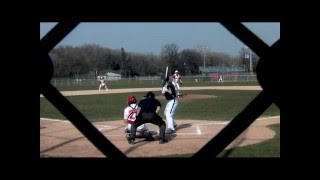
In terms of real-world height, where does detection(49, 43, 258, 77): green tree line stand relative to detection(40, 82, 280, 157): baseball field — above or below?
above

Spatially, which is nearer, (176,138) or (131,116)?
(131,116)

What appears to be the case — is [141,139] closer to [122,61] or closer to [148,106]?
[148,106]

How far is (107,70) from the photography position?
3625 inches

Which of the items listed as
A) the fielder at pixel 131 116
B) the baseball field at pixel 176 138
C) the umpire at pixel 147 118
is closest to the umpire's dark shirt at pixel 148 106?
the umpire at pixel 147 118

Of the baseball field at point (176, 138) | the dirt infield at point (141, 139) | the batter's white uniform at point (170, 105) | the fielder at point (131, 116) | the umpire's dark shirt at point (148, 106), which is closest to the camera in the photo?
the baseball field at point (176, 138)

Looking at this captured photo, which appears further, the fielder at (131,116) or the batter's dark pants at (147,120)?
the fielder at (131,116)

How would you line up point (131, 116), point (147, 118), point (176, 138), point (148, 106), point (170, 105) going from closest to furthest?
point (147, 118) → point (148, 106) → point (131, 116) → point (176, 138) → point (170, 105)

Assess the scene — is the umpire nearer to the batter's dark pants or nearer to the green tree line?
the batter's dark pants

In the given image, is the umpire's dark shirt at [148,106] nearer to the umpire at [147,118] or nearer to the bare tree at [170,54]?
the umpire at [147,118]

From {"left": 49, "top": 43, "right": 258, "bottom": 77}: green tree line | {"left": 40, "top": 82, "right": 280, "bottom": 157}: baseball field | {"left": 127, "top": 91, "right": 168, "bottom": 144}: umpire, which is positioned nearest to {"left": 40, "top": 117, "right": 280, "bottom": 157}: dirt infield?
{"left": 40, "top": 82, "right": 280, "bottom": 157}: baseball field

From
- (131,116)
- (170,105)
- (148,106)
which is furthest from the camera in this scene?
(170,105)

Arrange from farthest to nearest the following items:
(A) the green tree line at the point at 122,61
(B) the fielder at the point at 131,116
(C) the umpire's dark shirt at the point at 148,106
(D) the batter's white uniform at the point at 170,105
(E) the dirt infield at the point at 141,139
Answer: (A) the green tree line at the point at 122,61, (D) the batter's white uniform at the point at 170,105, (B) the fielder at the point at 131,116, (C) the umpire's dark shirt at the point at 148,106, (E) the dirt infield at the point at 141,139

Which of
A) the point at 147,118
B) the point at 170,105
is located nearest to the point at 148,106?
the point at 147,118

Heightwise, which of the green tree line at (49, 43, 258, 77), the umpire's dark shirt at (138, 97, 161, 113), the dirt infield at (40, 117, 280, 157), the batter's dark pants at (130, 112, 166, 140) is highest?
the green tree line at (49, 43, 258, 77)
